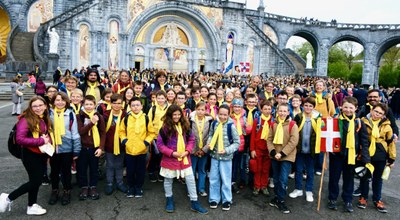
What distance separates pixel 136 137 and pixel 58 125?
1.28m

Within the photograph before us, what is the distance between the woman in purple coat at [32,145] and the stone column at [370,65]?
41.5 meters

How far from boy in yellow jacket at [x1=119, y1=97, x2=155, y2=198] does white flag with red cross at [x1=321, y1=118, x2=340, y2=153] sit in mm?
2993

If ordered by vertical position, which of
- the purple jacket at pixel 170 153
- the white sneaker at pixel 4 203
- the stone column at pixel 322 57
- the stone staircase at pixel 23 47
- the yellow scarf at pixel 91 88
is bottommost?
the white sneaker at pixel 4 203

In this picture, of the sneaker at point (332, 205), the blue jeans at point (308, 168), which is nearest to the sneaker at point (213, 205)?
the blue jeans at point (308, 168)

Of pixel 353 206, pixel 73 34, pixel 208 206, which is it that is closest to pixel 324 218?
pixel 353 206

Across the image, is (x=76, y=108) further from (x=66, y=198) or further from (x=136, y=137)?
(x=66, y=198)

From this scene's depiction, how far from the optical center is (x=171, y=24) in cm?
3023

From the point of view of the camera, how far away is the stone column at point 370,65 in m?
38.1

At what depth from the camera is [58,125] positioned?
503 centimetres

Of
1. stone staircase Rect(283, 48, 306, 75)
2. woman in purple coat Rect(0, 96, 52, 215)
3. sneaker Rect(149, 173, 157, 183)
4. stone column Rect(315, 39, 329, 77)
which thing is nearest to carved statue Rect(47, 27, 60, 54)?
sneaker Rect(149, 173, 157, 183)

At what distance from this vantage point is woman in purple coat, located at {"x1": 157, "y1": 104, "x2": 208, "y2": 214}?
4.91 metres

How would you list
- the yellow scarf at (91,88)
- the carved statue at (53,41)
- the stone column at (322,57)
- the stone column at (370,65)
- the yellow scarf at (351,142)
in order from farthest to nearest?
the stone column at (322,57)
the stone column at (370,65)
the carved statue at (53,41)
the yellow scarf at (91,88)
the yellow scarf at (351,142)

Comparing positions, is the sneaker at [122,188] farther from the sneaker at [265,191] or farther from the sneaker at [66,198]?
the sneaker at [265,191]

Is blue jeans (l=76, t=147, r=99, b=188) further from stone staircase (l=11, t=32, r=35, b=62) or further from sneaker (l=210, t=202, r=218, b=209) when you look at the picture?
stone staircase (l=11, t=32, r=35, b=62)
